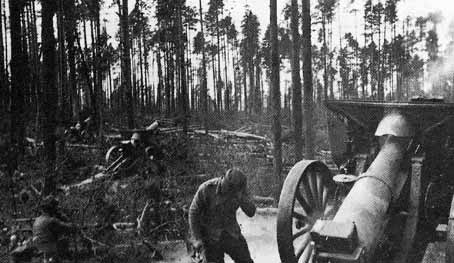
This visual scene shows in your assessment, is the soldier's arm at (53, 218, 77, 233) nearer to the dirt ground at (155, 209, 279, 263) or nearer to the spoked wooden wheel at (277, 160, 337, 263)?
the dirt ground at (155, 209, 279, 263)

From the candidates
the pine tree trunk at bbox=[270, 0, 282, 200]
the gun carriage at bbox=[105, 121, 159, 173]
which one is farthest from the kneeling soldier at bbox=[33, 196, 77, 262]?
the pine tree trunk at bbox=[270, 0, 282, 200]

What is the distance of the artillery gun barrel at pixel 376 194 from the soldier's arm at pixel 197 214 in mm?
1479

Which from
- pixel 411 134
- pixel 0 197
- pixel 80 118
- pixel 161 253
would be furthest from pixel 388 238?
pixel 80 118

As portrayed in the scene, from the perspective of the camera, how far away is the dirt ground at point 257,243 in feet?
25.3

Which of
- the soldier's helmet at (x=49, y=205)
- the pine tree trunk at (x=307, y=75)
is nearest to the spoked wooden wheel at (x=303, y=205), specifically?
the soldier's helmet at (x=49, y=205)

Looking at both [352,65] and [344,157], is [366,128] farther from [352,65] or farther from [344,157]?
[352,65]

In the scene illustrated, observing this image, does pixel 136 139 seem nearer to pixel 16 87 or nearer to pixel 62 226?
pixel 16 87

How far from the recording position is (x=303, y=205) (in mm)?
5629

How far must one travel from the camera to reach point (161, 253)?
26.1ft

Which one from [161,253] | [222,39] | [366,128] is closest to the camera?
[366,128]

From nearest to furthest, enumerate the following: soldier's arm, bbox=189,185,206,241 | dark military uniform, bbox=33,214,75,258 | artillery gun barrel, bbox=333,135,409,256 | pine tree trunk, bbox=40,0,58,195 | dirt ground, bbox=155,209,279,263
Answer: artillery gun barrel, bbox=333,135,409,256
soldier's arm, bbox=189,185,206,241
dark military uniform, bbox=33,214,75,258
dirt ground, bbox=155,209,279,263
pine tree trunk, bbox=40,0,58,195

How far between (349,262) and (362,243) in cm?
26

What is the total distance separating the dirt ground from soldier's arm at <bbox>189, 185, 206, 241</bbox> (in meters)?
2.53

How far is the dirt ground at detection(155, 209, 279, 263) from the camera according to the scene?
772 centimetres
